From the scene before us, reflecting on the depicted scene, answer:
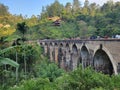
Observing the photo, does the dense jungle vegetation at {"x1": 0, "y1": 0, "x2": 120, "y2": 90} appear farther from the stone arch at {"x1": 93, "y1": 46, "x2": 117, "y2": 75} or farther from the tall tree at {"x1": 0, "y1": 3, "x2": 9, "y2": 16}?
the stone arch at {"x1": 93, "y1": 46, "x2": 117, "y2": 75}

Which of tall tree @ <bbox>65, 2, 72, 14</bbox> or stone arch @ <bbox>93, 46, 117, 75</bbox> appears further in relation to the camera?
tall tree @ <bbox>65, 2, 72, 14</bbox>

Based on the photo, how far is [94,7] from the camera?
291ft

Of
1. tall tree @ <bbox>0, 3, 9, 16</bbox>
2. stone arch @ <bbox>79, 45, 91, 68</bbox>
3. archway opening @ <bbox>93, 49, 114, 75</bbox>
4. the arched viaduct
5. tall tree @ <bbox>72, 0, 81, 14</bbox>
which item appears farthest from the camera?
tall tree @ <bbox>72, 0, 81, 14</bbox>

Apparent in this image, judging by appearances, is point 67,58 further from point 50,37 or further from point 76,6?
point 76,6

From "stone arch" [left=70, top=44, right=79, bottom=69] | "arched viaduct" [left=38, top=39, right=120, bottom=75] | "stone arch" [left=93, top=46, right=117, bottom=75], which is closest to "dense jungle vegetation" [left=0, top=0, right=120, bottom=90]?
"arched viaduct" [left=38, top=39, right=120, bottom=75]

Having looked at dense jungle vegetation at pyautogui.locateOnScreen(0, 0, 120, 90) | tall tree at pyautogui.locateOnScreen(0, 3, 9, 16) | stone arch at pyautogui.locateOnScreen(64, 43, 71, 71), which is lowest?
stone arch at pyautogui.locateOnScreen(64, 43, 71, 71)

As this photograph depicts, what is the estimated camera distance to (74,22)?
74.6m

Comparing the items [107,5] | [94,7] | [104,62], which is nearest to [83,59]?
[104,62]

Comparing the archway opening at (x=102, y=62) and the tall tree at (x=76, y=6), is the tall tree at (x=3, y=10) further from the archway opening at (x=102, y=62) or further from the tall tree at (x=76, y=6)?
the archway opening at (x=102, y=62)

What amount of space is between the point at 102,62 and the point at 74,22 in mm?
45673

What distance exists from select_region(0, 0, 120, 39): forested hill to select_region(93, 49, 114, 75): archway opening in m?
16.8

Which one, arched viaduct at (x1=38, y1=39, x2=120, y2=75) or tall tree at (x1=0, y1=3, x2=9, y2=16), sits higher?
tall tree at (x1=0, y1=3, x2=9, y2=16)

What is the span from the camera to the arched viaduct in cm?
2330

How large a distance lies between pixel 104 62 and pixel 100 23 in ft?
102
